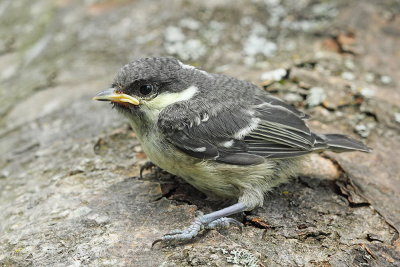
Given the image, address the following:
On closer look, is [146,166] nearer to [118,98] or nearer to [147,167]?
[147,167]

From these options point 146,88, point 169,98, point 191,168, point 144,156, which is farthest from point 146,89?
point 144,156

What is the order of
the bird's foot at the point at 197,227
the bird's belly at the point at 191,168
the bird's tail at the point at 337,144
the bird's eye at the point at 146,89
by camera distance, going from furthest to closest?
the bird's tail at the point at 337,144 < the bird's eye at the point at 146,89 < the bird's belly at the point at 191,168 < the bird's foot at the point at 197,227

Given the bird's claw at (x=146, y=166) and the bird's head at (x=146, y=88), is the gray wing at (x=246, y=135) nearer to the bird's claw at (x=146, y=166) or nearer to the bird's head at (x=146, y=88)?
the bird's head at (x=146, y=88)

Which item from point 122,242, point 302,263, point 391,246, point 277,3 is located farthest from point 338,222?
point 277,3

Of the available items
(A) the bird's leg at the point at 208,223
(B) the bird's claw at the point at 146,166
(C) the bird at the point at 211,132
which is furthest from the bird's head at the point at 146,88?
(A) the bird's leg at the point at 208,223

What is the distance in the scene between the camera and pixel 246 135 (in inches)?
Answer: 137

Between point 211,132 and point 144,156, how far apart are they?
89cm

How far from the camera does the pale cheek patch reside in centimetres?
343

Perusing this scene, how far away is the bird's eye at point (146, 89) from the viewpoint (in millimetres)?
3413

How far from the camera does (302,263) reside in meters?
2.79

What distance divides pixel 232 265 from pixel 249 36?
3582mm

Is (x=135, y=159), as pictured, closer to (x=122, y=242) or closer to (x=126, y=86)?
(x=126, y=86)

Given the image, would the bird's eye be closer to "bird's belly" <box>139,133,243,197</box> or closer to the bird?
the bird

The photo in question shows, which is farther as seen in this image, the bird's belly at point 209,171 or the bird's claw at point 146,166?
the bird's claw at point 146,166
